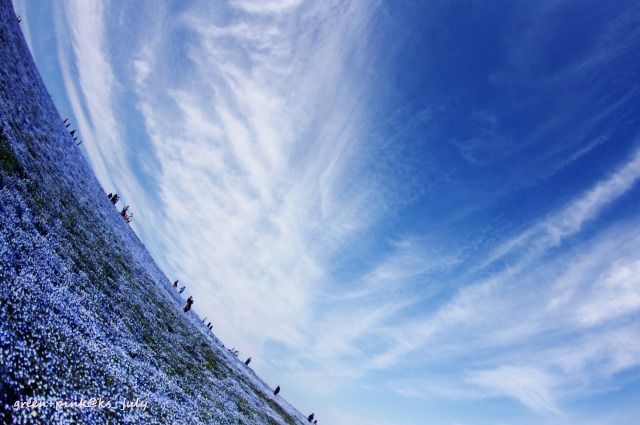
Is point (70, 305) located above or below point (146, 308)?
below

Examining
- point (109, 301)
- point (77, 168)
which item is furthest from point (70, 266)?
point (77, 168)

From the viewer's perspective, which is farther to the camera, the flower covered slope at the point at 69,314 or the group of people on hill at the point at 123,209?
the group of people on hill at the point at 123,209

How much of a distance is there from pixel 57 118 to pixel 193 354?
135 feet

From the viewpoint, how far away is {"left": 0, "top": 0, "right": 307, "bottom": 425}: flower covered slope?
13.5 m

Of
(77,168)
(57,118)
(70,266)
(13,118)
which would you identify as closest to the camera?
(70,266)

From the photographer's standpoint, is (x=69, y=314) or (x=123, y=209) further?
(x=123, y=209)

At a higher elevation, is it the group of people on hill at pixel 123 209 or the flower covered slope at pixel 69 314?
the group of people on hill at pixel 123 209

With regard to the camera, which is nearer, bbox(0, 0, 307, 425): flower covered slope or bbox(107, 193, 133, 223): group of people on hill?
bbox(0, 0, 307, 425): flower covered slope

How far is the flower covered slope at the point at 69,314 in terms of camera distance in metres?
13.5

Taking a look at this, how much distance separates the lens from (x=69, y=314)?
18562 mm

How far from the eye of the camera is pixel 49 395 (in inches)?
503

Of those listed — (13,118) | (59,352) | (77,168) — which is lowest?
(59,352)

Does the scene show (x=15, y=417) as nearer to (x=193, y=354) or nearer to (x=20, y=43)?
(x=193, y=354)

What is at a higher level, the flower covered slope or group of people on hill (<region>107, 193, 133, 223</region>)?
group of people on hill (<region>107, 193, 133, 223</region>)
